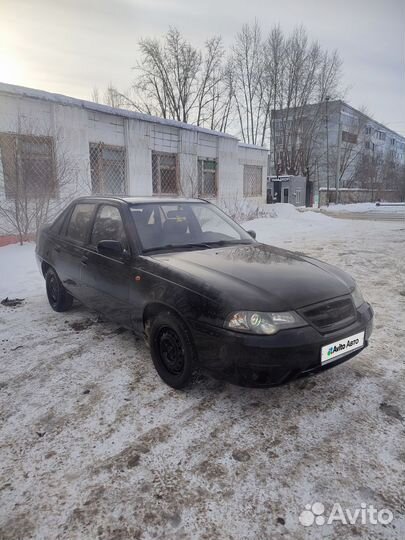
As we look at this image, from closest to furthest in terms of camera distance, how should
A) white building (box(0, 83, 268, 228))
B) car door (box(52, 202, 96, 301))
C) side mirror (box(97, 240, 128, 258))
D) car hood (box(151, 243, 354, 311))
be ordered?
car hood (box(151, 243, 354, 311)) < side mirror (box(97, 240, 128, 258)) < car door (box(52, 202, 96, 301)) < white building (box(0, 83, 268, 228))

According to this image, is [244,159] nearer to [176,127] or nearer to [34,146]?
[176,127]

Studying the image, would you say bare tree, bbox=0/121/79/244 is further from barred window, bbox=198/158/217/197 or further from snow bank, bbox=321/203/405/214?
snow bank, bbox=321/203/405/214

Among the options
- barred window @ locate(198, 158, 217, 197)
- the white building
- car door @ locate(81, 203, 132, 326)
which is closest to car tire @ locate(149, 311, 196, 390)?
car door @ locate(81, 203, 132, 326)

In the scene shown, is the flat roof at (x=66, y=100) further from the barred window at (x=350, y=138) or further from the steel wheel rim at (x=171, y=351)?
the barred window at (x=350, y=138)

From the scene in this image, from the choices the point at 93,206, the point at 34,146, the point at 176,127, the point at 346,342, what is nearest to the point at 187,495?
the point at 346,342

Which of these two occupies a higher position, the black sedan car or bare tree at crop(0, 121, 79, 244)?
bare tree at crop(0, 121, 79, 244)

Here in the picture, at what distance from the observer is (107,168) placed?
11.3 metres

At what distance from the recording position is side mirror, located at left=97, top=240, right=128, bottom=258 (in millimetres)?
3197

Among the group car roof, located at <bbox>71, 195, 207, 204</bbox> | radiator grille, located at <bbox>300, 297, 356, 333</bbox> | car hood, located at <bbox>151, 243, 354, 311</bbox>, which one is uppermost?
car roof, located at <bbox>71, 195, 207, 204</bbox>

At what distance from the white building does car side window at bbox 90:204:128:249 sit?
5.42 metres

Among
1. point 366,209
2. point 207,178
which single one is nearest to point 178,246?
point 207,178

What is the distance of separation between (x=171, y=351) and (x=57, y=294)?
7.76ft

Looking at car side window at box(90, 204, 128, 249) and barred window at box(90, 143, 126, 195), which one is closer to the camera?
car side window at box(90, 204, 128, 249)

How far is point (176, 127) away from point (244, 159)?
5.76m
